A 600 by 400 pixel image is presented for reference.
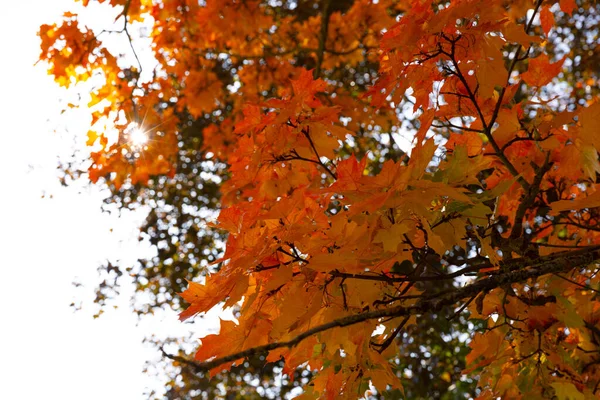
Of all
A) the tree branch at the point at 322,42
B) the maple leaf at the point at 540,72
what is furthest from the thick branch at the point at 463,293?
the tree branch at the point at 322,42

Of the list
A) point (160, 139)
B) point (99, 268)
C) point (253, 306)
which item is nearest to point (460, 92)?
point (253, 306)

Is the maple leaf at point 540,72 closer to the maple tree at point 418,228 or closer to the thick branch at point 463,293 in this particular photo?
the maple tree at point 418,228

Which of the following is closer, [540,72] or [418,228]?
[418,228]

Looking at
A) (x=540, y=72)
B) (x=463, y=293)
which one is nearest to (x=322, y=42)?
(x=540, y=72)

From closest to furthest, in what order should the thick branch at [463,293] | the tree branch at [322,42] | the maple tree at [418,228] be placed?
the thick branch at [463,293] < the maple tree at [418,228] < the tree branch at [322,42]

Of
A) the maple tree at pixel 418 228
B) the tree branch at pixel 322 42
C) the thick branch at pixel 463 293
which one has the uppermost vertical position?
the tree branch at pixel 322 42

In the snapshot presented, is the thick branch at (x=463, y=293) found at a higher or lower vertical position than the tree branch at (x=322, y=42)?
lower

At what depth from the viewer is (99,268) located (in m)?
5.22

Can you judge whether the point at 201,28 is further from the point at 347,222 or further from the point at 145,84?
the point at 347,222

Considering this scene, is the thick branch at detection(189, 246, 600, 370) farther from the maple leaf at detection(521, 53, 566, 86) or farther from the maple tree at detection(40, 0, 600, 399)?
the maple leaf at detection(521, 53, 566, 86)

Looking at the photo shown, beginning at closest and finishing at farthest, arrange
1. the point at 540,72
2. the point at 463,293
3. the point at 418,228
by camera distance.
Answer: the point at 463,293 < the point at 418,228 < the point at 540,72

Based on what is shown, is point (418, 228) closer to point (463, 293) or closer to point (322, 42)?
point (463, 293)

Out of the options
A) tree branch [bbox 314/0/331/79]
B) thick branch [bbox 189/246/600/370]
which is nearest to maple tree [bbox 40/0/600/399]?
thick branch [bbox 189/246/600/370]

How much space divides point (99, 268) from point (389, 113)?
2.97 m
